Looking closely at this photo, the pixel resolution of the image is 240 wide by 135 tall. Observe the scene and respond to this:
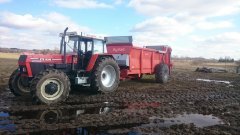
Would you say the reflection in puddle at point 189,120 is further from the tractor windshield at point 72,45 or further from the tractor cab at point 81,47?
the tractor windshield at point 72,45

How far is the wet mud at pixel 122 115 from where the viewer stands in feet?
23.5

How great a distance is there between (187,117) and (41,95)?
4641 millimetres

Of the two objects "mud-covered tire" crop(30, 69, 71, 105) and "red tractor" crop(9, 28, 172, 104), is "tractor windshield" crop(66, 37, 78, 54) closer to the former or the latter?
"red tractor" crop(9, 28, 172, 104)

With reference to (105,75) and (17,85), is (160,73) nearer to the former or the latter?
(105,75)

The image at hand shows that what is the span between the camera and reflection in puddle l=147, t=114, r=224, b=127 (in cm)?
798

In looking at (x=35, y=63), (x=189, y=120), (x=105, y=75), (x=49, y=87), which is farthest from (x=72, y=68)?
(x=189, y=120)

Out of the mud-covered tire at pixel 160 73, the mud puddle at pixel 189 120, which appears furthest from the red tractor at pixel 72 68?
the mud puddle at pixel 189 120

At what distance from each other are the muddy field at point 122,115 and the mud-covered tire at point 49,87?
1.03ft

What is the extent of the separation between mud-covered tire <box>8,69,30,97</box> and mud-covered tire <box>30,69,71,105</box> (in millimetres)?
1930

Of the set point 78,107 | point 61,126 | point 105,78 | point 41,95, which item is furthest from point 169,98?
point 61,126

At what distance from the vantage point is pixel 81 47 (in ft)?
40.0

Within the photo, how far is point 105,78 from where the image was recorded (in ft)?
43.2

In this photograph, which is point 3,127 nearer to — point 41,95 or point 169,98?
point 41,95

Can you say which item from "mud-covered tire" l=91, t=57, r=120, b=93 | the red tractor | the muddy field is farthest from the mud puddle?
"mud-covered tire" l=91, t=57, r=120, b=93
